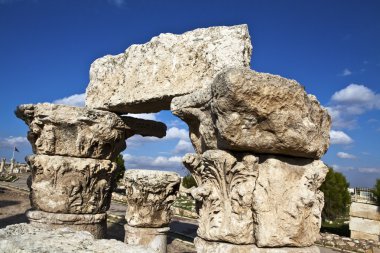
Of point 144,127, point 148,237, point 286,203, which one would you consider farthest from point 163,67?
point 148,237

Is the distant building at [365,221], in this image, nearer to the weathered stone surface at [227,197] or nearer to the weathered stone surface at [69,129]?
the weathered stone surface at [69,129]

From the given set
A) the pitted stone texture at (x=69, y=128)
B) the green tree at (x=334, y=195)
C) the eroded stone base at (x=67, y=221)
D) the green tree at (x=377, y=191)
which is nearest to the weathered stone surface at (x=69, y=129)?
the pitted stone texture at (x=69, y=128)

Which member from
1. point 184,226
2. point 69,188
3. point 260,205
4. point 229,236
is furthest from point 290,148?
point 184,226

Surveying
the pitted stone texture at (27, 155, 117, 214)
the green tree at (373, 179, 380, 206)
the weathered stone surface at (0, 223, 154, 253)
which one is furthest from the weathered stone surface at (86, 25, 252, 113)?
the green tree at (373, 179, 380, 206)

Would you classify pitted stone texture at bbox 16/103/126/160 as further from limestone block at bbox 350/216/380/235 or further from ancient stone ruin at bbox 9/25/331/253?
limestone block at bbox 350/216/380/235

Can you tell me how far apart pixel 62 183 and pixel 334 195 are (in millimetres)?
13780

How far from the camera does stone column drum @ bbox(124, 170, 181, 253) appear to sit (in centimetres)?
609

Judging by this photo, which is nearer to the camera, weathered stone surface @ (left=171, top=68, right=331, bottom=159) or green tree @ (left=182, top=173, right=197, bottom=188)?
weathered stone surface @ (left=171, top=68, right=331, bottom=159)

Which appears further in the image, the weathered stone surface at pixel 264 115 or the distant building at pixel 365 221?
the distant building at pixel 365 221

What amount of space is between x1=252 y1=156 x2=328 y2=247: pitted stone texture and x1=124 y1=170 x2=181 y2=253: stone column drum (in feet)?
9.50

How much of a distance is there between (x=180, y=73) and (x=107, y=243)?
2.76 metres

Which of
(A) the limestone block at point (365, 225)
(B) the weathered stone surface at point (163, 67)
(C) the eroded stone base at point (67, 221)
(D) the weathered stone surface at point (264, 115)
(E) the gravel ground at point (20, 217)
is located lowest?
(E) the gravel ground at point (20, 217)

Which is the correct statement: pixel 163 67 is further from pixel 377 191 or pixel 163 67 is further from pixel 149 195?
pixel 377 191

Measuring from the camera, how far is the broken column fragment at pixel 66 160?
5.99 meters
